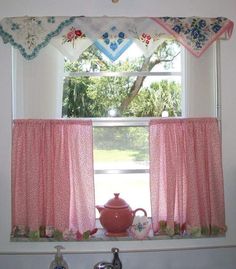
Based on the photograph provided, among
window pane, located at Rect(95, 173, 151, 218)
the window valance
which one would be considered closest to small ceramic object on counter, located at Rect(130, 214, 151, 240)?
window pane, located at Rect(95, 173, 151, 218)

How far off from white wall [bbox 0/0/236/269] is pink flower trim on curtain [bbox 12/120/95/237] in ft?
0.26

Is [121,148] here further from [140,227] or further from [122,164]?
[140,227]

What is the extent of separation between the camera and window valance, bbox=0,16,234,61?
202cm

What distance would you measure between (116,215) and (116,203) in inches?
2.7

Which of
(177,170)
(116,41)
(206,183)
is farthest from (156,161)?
(116,41)

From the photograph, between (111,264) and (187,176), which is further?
(187,176)

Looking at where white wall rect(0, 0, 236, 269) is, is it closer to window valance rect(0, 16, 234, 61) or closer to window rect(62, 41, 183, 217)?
window valance rect(0, 16, 234, 61)

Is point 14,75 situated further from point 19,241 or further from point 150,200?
point 150,200

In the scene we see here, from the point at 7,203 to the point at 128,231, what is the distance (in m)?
0.74

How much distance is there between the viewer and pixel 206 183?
2.10m

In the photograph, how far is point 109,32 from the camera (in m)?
2.04

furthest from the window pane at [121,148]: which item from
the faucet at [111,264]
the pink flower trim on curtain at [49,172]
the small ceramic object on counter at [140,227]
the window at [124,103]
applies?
the faucet at [111,264]

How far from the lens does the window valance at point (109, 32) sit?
2.02 meters

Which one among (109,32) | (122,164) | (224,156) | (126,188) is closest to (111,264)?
(126,188)
